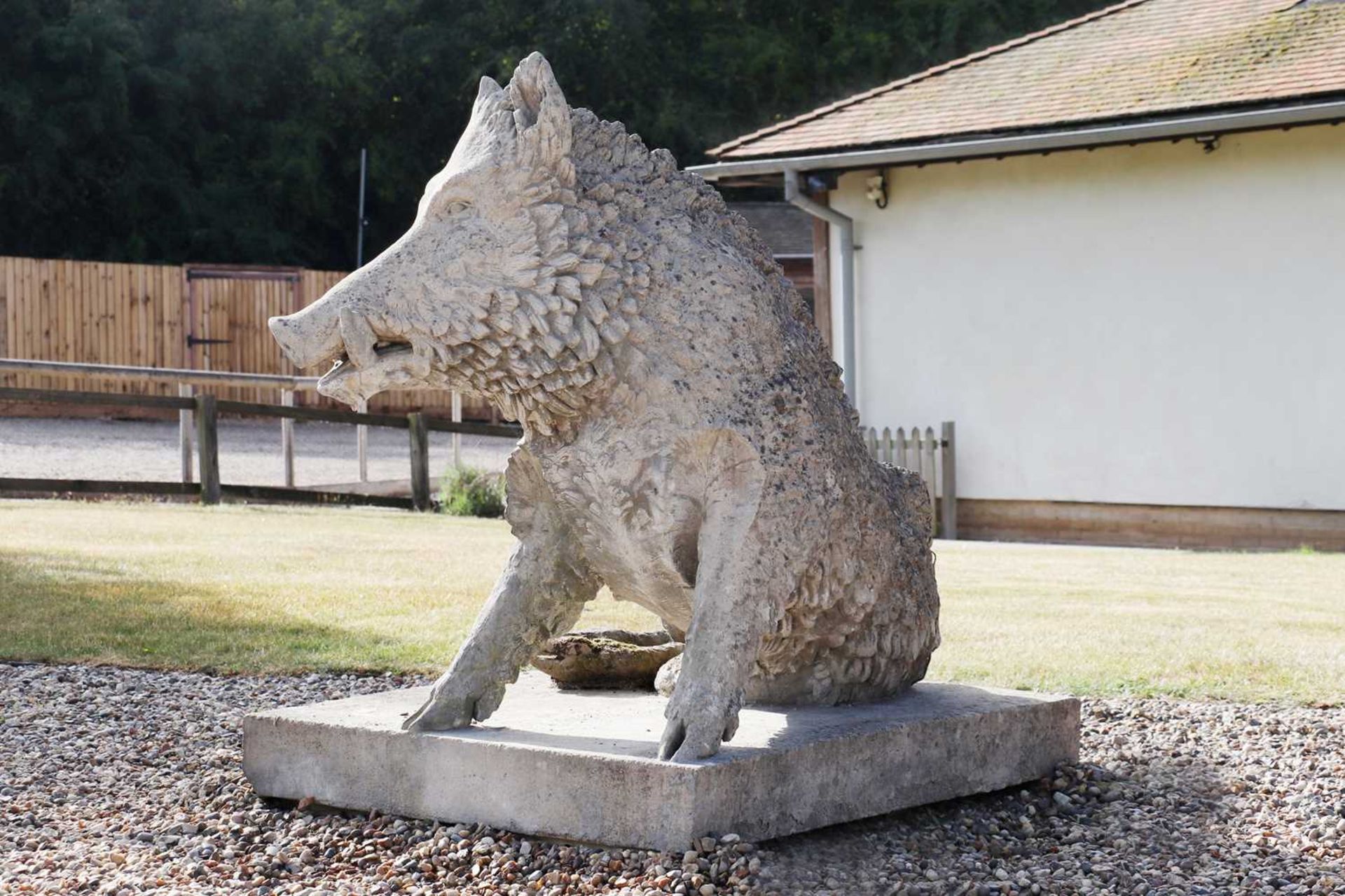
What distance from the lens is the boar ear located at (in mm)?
4152

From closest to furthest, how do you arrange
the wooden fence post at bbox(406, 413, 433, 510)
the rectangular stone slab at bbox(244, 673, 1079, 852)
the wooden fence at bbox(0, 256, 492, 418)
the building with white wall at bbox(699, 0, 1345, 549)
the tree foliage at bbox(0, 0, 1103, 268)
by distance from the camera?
the rectangular stone slab at bbox(244, 673, 1079, 852), the building with white wall at bbox(699, 0, 1345, 549), the wooden fence post at bbox(406, 413, 433, 510), the wooden fence at bbox(0, 256, 492, 418), the tree foliage at bbox(0, 0, 1103, 268)

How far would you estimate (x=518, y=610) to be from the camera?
4.64 metres

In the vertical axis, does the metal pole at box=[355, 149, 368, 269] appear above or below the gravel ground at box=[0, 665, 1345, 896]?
above

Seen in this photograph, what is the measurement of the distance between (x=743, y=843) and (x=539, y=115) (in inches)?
71.7

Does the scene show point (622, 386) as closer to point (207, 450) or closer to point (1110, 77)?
point (207, 450)

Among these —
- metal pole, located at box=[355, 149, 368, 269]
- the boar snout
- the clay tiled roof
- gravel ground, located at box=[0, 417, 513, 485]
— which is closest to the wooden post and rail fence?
gravel ground, located at box=[0, 417, 513, 485]

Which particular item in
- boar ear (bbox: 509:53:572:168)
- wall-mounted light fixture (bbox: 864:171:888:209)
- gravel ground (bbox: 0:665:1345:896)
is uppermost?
wall-mounted light fixture (bbox: 864:171:888:209)

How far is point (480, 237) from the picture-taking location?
4141 millimetres

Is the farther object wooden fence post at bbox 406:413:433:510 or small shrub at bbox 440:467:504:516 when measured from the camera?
wooden fence post at bbox 406:413:433:510

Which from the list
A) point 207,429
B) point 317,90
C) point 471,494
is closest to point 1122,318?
point 471,494

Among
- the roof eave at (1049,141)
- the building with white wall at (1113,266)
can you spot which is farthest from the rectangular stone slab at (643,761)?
the building with white wall at (1113,266)

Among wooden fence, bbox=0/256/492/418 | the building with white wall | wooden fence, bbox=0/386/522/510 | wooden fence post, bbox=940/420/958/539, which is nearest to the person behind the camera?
the building with white wall

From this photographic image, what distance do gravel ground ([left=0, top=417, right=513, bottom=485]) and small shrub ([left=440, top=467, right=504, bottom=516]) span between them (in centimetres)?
190

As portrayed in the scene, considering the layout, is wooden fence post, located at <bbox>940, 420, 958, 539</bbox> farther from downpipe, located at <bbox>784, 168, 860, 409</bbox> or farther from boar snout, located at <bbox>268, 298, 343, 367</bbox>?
boar snout, located at <bbox>268, 298, 343, 367</bbox>
